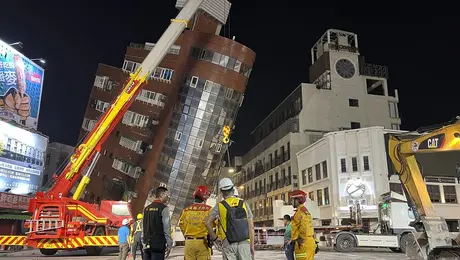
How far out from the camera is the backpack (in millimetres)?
6160

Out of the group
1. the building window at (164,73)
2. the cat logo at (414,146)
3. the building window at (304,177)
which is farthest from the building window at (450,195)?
the cat logo at (414,146)

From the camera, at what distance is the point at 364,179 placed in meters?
38.8

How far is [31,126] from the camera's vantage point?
3872cm

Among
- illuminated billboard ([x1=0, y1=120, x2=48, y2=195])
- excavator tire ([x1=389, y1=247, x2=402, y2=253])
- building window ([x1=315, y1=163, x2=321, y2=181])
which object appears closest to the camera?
excavator tire ([x1=389, y1=247, x2=402, y2=253])

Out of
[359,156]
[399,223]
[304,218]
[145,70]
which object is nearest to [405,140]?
[304,218]

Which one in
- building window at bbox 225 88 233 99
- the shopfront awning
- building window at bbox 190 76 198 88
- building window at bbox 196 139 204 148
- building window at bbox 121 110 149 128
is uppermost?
building window at bbox 190 76 198 88

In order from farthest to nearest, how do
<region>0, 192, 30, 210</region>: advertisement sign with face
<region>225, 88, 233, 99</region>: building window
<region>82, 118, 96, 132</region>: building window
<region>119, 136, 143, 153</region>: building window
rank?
<region>82, 118, 96, 132</region>: building window, <region>119, 136, 143, 153</region>: building window, <region>225, 88, 233, 99</region>: building window, <region>0, 192, 30, 210</region>: advertisement sign with face

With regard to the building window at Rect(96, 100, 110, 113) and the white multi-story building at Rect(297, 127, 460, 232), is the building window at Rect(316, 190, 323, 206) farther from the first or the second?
the building window at Rect(96, 100, 110, 113)

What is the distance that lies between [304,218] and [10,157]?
1263 inches

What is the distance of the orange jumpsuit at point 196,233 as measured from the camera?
7.24 meters

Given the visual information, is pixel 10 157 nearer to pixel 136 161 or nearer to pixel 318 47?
pixel 136 161

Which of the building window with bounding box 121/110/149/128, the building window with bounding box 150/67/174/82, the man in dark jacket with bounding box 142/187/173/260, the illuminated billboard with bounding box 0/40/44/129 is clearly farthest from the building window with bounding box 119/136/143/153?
the man in dark jacket with bounding box 142/187/173/260

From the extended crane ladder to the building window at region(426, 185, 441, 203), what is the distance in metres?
31.7

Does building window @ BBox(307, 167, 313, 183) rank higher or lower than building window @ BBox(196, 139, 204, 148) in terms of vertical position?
lower
